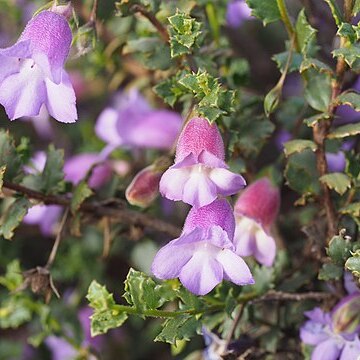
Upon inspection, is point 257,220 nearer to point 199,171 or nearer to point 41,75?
point 199,171

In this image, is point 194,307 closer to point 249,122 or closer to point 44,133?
point 249,122

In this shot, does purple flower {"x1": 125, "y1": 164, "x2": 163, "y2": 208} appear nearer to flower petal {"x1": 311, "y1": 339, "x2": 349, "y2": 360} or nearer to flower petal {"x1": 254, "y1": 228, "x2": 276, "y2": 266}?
flower petal {"x1": 254, "y1": 228, "x2": 276, "y2": 266}

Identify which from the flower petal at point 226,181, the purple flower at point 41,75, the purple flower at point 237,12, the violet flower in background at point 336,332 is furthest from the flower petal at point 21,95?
the purple flower at point 237,12

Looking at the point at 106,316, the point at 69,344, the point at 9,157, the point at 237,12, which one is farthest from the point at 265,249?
the point at 237,12

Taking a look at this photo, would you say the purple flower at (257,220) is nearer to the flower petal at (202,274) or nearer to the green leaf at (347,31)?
the flower petal at (202,274)

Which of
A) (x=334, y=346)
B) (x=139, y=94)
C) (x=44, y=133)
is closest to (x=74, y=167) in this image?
(x=139, y=94)

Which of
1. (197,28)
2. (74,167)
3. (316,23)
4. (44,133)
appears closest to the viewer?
(197,28)

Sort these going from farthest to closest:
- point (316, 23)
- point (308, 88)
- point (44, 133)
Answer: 1. point (44, 133)
2. point (316, 23)
3. point (308, 88)
